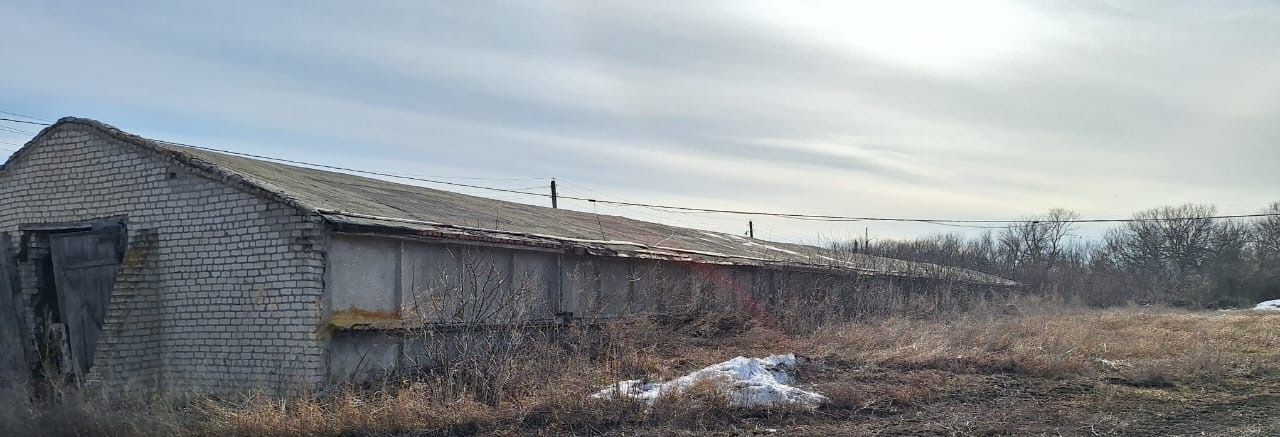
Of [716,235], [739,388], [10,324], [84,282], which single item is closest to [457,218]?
[84,282]

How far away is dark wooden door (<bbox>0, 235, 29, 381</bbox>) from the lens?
35.9 ft

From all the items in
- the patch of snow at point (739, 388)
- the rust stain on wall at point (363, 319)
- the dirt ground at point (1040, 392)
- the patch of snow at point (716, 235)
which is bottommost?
the dirt ground at point (1040, 392)

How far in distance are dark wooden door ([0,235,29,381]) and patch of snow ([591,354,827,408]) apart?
762 cm

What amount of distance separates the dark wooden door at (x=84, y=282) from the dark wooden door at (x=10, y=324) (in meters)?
0.56

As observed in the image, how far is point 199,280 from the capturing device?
1050 cm

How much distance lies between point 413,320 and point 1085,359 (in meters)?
9.25

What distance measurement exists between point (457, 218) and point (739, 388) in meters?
6.15

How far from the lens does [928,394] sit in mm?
9570

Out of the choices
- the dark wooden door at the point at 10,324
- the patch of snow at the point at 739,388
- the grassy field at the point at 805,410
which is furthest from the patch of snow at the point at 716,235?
the dark wooden door at the point at 10,324

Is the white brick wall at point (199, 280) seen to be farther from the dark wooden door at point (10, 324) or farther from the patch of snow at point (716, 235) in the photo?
the patch of snow at point (716, 235)

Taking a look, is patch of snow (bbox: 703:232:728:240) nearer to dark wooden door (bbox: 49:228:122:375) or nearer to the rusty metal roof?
the rusty metal roof

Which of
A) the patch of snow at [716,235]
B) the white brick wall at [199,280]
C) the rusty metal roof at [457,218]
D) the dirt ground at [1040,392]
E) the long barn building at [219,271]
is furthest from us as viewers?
the patch of snow at [716,235]

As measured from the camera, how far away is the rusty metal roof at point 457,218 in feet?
34.4

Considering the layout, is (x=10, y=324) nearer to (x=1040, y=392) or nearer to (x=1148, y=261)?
(x=1040, y=392)
